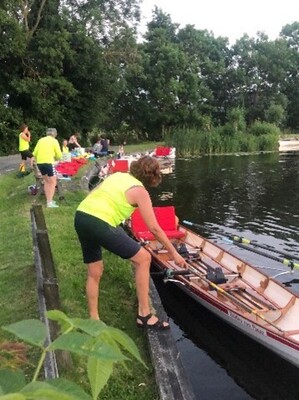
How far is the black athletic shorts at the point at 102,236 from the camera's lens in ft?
18.1

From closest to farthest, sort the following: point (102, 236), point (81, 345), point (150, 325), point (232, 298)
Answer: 1. point (81, 345)
2. point (102, 236)
3. point (150, 325)
4. point (232, 298)

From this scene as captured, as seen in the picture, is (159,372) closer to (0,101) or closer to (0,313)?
(0,313)

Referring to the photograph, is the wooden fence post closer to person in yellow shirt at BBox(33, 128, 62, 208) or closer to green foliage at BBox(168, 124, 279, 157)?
person in yellow shirt at BBox(33, 128, 62, 208)

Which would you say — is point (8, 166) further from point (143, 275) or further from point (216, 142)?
point (216, 142)

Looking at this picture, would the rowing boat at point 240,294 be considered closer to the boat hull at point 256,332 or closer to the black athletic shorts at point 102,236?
the boat hull at point 256,332

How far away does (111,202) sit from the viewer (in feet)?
18.3

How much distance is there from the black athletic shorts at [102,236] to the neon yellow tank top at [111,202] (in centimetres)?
7

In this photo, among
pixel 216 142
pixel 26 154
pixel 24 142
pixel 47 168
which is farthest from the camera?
pixel 216 142

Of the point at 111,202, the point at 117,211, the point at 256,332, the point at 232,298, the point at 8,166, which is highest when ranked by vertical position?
the point at 111,202

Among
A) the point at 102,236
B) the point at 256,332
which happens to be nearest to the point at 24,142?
the point at 256,332

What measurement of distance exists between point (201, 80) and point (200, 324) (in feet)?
207

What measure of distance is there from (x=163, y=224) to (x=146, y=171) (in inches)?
263

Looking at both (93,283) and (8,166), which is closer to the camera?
→ (93,283)

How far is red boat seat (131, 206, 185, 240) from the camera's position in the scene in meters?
12.0
